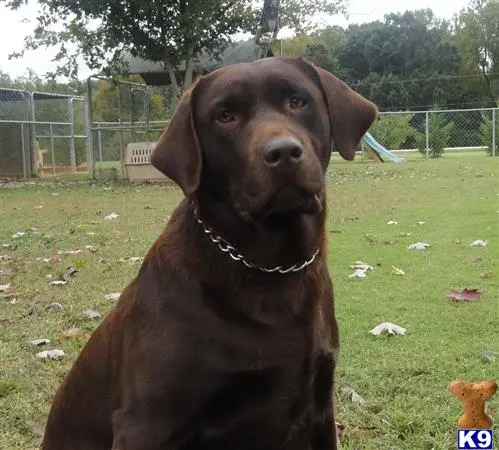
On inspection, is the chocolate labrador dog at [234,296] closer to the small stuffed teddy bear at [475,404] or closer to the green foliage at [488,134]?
the small stuffed teddy bear at [475,404]

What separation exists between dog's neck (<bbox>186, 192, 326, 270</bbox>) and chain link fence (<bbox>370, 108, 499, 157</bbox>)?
20803mm

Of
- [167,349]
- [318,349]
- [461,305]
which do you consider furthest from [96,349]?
[461,305]

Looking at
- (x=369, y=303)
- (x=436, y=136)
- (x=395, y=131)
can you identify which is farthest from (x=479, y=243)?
(x=395, y=131)

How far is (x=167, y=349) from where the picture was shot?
207 cm

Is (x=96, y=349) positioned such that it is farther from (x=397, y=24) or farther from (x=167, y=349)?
(x=397, y=24)

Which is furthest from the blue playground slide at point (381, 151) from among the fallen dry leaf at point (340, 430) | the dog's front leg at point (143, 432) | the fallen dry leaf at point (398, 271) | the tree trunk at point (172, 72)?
the dog's front leg at point (143, 432)

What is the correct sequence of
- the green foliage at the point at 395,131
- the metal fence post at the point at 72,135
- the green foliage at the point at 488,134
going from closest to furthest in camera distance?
the metal fence post at the point at 72,135
the green foliage at the point at 488,134
the green foliage at the point at 395,131

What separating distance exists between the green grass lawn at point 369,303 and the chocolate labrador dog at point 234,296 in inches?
27.9

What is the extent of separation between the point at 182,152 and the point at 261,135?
0.94 ft

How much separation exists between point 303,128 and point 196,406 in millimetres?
908

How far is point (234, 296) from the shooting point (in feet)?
7.14

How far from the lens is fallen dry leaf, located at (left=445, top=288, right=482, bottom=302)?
458 cm

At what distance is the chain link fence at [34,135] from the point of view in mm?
18828

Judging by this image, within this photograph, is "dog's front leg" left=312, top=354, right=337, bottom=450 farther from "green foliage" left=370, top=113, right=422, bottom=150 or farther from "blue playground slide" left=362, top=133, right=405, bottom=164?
"green foliage" left=370, top=113, right=422, bottom=150
